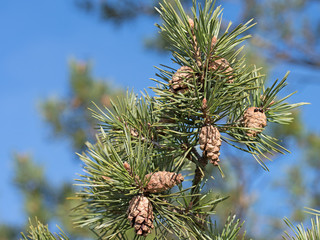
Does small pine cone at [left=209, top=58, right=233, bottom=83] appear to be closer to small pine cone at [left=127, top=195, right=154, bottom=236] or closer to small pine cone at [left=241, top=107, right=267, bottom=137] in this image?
small pine cone at [left=241, top=107, right=267, bottom=137]

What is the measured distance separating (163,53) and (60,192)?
1.70m

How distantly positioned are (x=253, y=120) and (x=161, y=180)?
15 centimetres

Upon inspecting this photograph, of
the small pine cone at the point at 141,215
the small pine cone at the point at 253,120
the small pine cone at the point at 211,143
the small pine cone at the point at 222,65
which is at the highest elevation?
the small pine cone at the point at 222,65

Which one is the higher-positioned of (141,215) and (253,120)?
(253,120)

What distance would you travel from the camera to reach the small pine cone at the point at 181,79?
0.53m

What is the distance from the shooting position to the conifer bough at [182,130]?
511mm

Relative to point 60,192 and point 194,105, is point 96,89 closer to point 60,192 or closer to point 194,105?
point 60,192

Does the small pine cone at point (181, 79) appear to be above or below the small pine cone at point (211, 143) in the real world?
above

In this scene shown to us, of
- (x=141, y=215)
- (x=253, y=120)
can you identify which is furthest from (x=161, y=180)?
(x=253, y=120)

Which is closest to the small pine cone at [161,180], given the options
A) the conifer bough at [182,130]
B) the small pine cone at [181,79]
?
the conifer bough at [182,130]

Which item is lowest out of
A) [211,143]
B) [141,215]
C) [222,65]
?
[141,215]

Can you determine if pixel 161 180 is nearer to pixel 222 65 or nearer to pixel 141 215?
pixel 141 215

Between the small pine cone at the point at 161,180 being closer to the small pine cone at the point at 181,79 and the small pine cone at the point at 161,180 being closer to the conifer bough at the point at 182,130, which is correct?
the conifer bough at the point at 182,130

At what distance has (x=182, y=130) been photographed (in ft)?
1.78
